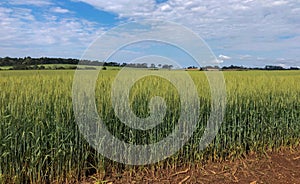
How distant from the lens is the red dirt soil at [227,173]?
3.78 m

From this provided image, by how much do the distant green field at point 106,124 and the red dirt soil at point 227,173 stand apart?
0.47ft

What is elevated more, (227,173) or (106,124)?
(106,124)

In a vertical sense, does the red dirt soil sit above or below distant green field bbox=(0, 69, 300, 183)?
below

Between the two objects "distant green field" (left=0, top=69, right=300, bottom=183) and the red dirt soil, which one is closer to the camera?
"distant green field" (left=0, top=69, right=300, bottom=183)

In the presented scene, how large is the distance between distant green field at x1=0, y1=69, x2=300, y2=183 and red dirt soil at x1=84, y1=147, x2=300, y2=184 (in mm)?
143

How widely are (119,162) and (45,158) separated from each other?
0.98 meters

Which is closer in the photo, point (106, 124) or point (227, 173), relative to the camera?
point (106, 124)

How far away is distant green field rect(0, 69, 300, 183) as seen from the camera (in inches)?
130

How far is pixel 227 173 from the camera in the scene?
4105mm

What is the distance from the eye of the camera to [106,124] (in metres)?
3.77

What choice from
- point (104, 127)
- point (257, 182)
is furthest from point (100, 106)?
point (257, 182)

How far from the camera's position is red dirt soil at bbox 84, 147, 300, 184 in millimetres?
3781

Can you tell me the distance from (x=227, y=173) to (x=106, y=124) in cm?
194

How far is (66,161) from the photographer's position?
137 inches
